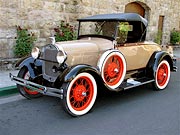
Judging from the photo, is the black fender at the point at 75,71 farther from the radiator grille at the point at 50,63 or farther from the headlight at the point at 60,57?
the radiator grille at the point at 50,63

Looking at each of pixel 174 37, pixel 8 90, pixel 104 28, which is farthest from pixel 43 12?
pixel 174 37

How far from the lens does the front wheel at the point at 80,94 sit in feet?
13.6

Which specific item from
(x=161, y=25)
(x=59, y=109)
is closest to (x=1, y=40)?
(x=59, y=109)

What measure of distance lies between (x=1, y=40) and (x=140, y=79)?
13.0 feet

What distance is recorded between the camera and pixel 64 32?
834 centimetres

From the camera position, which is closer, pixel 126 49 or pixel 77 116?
pixel 77 116

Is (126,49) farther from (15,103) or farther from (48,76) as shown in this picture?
(15,103)

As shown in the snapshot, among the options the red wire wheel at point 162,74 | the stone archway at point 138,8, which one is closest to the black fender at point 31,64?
the red wire wheel at point 162,74

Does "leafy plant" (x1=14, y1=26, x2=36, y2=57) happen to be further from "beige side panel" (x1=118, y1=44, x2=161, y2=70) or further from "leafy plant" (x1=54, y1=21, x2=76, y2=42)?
"beige side panel" (x1=118, y1=44, x2=161, y2=70)

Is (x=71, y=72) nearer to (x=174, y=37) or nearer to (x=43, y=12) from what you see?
(x=43, y=12)

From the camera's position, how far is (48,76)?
4.74m

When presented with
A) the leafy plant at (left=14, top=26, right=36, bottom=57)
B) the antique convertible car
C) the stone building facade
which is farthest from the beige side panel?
the stone building facade

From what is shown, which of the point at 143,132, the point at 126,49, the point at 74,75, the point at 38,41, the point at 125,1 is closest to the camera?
the point at 143,132

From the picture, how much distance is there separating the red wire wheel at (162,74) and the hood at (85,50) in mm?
1640
